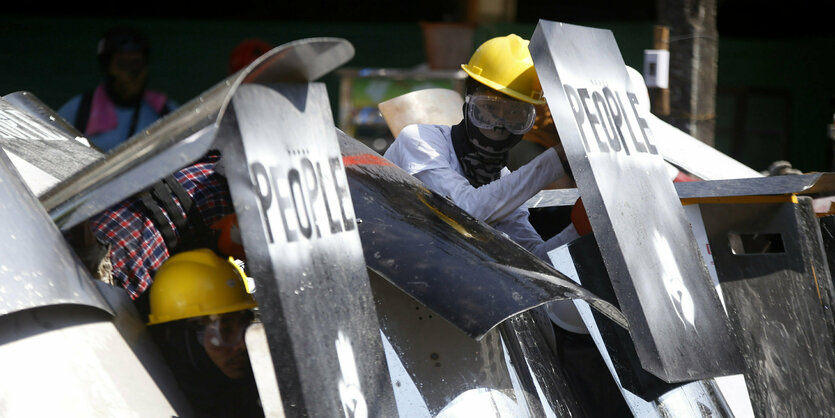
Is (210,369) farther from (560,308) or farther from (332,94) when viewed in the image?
(332,94)

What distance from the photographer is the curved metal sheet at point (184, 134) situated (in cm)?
201

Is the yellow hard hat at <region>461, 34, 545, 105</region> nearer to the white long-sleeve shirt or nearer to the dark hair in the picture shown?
the white long-sleeve shirt

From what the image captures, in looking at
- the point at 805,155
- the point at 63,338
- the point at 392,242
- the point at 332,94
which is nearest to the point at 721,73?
the point at 805,155

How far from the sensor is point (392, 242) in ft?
8.66

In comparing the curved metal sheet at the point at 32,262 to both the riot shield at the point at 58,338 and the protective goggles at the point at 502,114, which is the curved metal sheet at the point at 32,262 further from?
the protective goggles at the point at 502,114

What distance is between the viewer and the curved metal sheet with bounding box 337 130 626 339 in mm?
2477

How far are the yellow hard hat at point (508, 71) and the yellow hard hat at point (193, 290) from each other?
155 cm

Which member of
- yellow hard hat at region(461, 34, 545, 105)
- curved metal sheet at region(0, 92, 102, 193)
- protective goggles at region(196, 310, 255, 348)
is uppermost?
yellow hard hat at region(461, 34, 545, 105)

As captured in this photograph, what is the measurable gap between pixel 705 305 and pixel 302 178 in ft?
4.82

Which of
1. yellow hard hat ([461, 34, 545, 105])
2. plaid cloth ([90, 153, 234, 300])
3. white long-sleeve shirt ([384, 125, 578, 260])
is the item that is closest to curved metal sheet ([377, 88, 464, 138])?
white long-sleeve shirt ([384, 125, 578, 260])

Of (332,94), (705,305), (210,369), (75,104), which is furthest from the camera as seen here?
(332,94)

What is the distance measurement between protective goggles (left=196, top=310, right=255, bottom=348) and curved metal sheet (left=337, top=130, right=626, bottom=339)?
0.34 meters

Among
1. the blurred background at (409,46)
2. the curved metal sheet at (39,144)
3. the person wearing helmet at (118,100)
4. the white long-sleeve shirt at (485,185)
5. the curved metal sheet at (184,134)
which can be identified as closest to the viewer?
the curved metal sheet at (184,134)

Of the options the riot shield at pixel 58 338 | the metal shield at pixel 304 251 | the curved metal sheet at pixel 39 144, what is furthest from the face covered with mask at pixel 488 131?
the riot shield at pixel 58 338
